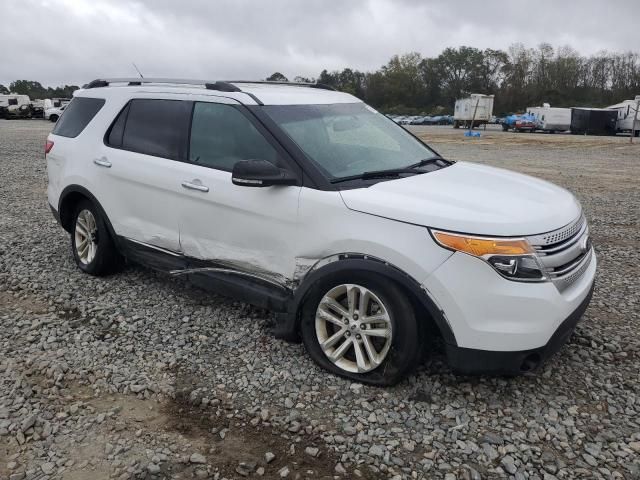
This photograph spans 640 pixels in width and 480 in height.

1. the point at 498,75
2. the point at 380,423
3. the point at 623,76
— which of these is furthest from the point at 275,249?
the point at 498,75

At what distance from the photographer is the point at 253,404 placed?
11.1 ft

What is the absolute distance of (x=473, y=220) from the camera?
3.11 meters

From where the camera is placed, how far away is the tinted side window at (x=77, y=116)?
5262mm

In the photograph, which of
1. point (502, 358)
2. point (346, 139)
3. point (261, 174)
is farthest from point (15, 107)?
point (502, 358)

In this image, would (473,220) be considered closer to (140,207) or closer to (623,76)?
(140,207)

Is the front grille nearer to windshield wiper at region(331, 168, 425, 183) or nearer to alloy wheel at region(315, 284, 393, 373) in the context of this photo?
alloy wheel at region(315, 284, 393, 373)

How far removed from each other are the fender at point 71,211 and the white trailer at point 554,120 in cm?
4756

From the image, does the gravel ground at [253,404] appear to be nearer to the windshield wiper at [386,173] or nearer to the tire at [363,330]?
the tire at [363,330]

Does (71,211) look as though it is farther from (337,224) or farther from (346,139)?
(337,224)

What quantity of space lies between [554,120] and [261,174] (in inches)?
1907

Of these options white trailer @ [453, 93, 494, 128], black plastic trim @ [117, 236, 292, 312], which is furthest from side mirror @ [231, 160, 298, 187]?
white trailer @ [453, 93, 494, 128]

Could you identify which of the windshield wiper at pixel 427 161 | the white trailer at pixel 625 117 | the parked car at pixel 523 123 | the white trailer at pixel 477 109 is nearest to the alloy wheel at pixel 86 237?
the windshield wiper at pixel 427 161

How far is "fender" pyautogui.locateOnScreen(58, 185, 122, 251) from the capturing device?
16.5 feet

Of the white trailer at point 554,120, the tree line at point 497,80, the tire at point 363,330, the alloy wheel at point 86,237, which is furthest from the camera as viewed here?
the tree line at point 497,80
